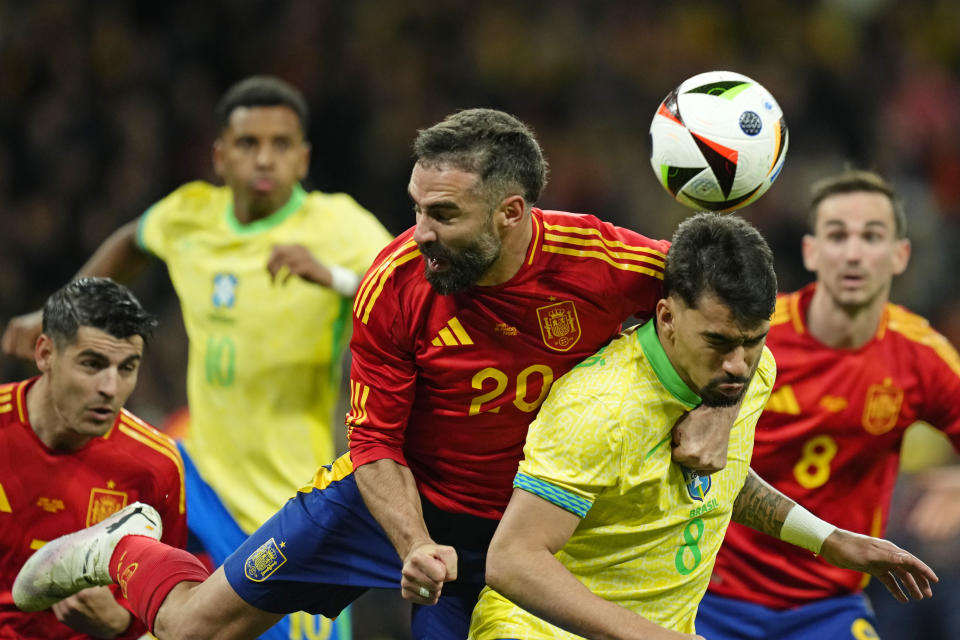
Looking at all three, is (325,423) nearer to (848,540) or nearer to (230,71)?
(848,540)

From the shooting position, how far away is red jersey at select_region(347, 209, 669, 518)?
13.3 ft

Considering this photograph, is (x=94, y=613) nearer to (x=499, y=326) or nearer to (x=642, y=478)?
(x=499, y=326)

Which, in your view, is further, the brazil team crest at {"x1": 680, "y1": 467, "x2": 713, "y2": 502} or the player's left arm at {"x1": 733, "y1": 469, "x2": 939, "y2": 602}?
the player's left arm at {"x1": 733, "y1": 469, "x2": 939, "y2": 602}

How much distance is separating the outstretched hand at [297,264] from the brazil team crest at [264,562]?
147 cm

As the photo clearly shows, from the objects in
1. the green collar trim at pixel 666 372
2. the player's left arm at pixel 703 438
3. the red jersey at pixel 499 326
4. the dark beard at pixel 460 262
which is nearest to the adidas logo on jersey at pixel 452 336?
the red jersey at pixel 499 326

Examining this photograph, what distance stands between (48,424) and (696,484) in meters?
2.25

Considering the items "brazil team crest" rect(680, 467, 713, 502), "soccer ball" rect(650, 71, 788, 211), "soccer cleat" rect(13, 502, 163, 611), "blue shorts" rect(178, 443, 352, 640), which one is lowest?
"blue shorts" rect(178, 443, 352, 640)

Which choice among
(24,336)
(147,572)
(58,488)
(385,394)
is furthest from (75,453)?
(385,394)

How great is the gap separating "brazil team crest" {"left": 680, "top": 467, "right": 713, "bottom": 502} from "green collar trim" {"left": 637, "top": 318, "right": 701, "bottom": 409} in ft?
0.69

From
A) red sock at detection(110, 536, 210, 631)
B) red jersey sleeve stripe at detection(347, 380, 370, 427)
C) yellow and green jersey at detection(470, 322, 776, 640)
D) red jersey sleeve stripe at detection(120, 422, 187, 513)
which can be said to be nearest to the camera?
yellow and green jersey at detection(470, 322, 776, 640)

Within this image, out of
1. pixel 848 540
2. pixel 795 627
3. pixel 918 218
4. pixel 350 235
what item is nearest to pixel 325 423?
pixel 350 235

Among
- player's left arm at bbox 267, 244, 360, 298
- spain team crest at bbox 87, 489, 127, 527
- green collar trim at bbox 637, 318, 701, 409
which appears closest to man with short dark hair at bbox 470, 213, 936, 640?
green collar trim at bbox 637, 318, 701, 409

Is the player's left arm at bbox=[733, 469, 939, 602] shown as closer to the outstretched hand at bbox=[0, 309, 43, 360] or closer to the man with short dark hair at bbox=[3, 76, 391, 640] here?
the man with short dark hair at bbox=[3, 76, 391, 640]

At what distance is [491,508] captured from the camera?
4.25 meters
